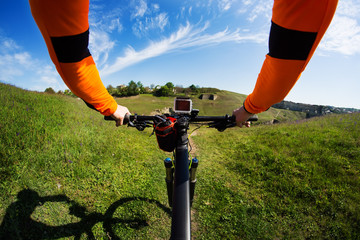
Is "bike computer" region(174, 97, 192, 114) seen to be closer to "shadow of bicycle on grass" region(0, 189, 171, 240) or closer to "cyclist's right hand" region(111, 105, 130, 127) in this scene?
"cyclist's right hand" region(111, 105, 130, 127)

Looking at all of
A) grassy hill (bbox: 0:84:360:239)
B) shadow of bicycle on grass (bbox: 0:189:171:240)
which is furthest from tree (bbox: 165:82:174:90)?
shadow of bicycle on grass (bbox: 0:189:171:240)

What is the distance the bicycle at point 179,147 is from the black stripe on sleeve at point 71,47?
1.00 metres

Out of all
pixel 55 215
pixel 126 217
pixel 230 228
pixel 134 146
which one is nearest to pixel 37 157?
pixel 55 215

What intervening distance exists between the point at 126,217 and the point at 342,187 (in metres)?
6.07

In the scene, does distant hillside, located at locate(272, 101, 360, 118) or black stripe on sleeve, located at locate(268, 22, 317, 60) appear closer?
black stripe on sleeve, located at locate(268, 22, 317, 60)

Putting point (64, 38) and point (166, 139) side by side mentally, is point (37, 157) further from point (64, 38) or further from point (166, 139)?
point (64, 38)

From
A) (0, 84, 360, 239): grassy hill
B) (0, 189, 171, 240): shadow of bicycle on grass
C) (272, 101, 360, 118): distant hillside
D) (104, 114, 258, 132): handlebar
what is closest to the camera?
(104, 114, 258, 132): handlebar

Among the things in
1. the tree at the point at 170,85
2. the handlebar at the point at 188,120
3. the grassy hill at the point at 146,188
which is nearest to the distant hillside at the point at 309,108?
the grassy hill at the point at 146,188

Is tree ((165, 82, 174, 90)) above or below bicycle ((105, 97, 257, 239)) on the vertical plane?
above

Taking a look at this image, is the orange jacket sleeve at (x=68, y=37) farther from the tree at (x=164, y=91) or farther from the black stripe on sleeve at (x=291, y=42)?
the tree at (x=164, y=91)

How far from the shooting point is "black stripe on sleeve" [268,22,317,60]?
708mm

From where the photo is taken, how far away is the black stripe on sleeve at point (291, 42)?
708 mm

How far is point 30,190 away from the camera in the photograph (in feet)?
10.6

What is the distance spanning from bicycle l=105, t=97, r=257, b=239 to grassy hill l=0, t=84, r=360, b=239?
2129mm
